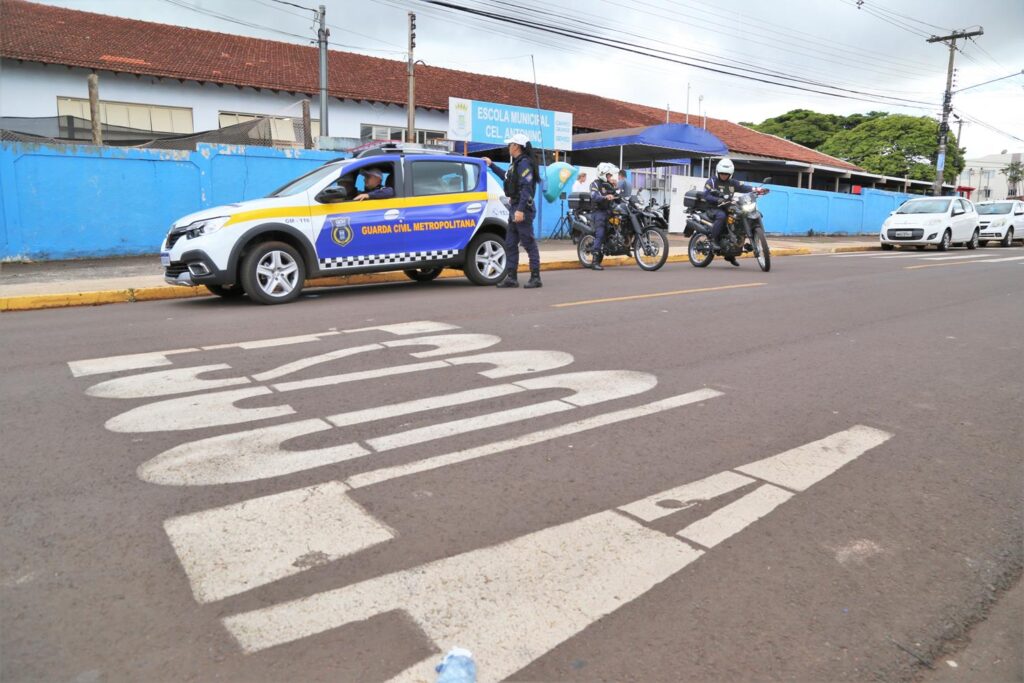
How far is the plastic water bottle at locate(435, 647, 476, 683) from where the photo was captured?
2080 mm

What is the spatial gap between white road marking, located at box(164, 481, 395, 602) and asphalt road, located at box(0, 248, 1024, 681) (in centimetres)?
1

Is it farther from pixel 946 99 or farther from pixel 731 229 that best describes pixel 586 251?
pixel 946 99

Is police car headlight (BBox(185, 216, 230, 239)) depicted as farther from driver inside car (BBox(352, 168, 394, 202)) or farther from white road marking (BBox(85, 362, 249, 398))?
white road marking (BBox(85, 362, 249, 398))

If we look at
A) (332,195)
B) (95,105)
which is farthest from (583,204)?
(95,105)

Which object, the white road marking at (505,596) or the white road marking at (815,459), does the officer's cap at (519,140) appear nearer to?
the white road marking at (815,459)

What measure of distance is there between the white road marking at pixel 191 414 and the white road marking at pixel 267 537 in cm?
122

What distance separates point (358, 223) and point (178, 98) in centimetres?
1913

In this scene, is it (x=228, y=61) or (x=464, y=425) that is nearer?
(x=464, y=425)

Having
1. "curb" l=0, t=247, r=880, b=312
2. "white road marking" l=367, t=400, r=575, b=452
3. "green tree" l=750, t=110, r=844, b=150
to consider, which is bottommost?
"white road marking" l=367, t=400, r=575, b=452

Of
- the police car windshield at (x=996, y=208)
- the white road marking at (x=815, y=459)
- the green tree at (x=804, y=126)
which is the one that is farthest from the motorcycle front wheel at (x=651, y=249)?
the green tree at (x=804, y=126)

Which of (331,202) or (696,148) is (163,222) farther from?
(696,148)

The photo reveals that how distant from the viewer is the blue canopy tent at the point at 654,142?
70.6 ft

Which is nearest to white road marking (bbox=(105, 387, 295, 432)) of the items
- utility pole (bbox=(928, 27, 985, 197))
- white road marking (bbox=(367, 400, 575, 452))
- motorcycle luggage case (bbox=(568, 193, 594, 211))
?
white road marking (bbox=(367, 400, 575, 452))

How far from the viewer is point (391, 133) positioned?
28.8 meters
